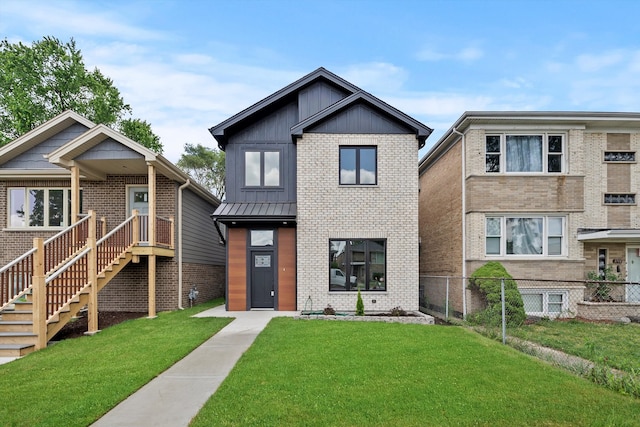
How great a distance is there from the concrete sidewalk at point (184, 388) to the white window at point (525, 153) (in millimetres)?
9704

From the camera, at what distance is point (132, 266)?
1406 centimetres

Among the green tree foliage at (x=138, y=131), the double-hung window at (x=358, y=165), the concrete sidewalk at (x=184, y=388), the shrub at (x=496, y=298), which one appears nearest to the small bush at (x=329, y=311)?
the concrete sidewalk at (x=184, y=388)

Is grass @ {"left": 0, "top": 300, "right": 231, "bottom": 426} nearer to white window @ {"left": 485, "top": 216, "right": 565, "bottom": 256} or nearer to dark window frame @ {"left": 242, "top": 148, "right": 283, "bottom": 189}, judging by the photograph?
dark window frame @ {"left": 242, "top": 148, "right": 283, "bottom": 189}

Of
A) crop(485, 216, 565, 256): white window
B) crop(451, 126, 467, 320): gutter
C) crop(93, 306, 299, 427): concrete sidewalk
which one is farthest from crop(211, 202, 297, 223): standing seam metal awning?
crop(485, 216, 565, 256): white window

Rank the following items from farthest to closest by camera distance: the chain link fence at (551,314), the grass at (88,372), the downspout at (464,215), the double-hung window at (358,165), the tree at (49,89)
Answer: the tree at (49,89)
the downspout at (464,215)
the double-hung window at (358,165)
the chain link fence at (551,314)
the grass at (88,372)

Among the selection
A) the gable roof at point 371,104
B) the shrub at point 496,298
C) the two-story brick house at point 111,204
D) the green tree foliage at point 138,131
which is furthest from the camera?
the green tree foliage at point 138,131

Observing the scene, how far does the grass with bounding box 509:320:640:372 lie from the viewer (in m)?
7.22

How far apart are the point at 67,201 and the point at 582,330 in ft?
56.8

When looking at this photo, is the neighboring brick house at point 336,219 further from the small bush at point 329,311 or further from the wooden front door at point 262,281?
the small bush at point 329,311

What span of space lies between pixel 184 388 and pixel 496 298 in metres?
9.43

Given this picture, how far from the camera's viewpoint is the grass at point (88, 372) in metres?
4.62

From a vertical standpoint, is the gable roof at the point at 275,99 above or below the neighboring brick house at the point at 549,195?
above

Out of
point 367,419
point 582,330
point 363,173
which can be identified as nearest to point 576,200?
point 582,330

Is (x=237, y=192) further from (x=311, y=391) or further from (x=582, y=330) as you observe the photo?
(x=582, y=330)
